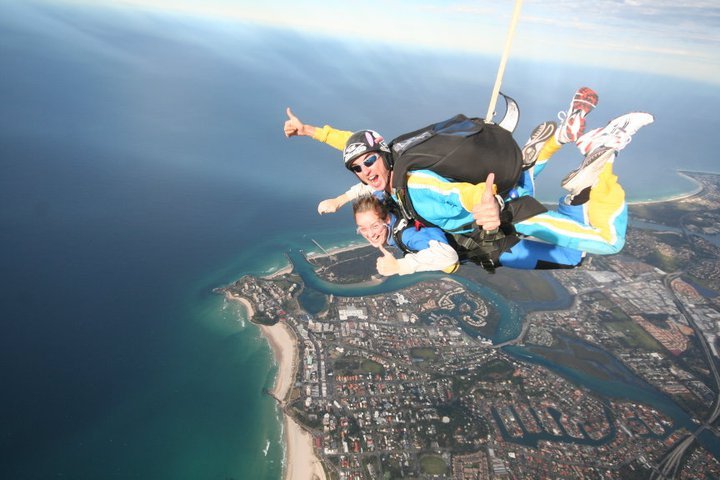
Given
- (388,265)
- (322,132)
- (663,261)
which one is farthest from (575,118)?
(663,261)

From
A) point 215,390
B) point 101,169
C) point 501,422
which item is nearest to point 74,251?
point 101,169

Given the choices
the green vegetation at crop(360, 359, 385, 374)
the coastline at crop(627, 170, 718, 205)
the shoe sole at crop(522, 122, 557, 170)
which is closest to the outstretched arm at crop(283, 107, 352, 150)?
the shoe sole at crop(522, 122, 557, 170)

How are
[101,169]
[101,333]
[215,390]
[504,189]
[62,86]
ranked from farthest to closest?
[62,86], [101,169], [101,333], [215,390], [504,189]

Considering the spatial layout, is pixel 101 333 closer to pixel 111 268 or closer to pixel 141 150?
pixel 111 268

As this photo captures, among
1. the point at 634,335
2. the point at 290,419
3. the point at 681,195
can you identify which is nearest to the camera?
the point at 290,419

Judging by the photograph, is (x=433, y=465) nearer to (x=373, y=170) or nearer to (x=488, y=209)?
(x=373, y=170)
